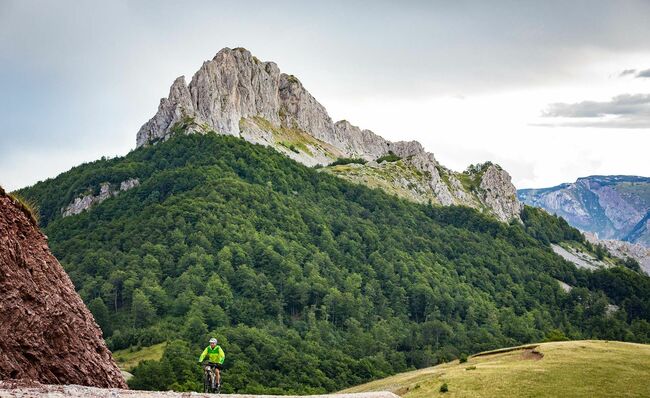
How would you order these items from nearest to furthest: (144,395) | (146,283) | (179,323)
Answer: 1. (144,395)
2. (179,323)
3. (146,283)

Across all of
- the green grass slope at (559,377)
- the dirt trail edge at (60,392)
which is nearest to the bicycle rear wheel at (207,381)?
the dirt trail edge at (60,392)

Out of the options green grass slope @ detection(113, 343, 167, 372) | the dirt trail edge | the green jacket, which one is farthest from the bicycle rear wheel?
green grass slope @ detection(113, 343, 167, 372)

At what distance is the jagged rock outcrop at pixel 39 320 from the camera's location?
2392 cm

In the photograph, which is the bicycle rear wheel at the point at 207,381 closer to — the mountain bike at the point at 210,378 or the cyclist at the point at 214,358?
the mountain bike at the point at 210,378

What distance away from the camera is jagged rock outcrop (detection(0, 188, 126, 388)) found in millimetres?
23922

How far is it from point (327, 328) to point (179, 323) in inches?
1614

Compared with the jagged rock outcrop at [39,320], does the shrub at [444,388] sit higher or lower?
lower

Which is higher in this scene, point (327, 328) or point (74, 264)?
point (74, 264)

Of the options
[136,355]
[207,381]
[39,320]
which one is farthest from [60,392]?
[136,355]

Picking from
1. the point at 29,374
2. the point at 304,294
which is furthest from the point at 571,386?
the point at 304,294

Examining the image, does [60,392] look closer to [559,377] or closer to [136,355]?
[559,377]

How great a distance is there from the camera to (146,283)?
169000 mm

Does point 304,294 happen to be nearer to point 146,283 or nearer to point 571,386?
point 146,283

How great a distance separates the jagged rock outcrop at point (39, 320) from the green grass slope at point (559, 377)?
27.4 meters
